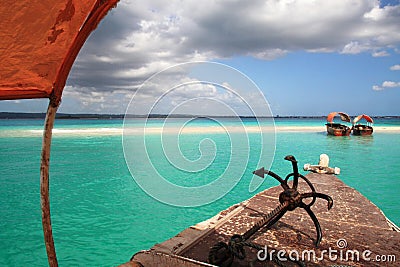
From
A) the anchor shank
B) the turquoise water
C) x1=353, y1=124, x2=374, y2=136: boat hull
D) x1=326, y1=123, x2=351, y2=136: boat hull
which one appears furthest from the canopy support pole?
x1=353, y1=124, x2=374, y2=136: boat hull

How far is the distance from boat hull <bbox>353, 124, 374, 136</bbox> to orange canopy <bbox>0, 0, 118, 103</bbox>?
39.8 meters

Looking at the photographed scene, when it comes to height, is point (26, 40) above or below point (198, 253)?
above

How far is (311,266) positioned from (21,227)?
947cm

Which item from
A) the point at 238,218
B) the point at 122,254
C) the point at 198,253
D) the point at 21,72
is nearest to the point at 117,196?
the point at 122,254

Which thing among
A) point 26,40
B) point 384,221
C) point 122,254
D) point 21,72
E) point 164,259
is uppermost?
point 26,40

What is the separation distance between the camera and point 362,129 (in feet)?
116

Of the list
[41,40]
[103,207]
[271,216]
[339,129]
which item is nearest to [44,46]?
[41,40]

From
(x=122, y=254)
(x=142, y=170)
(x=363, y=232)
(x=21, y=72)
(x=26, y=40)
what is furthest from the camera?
(x=142, y=170)

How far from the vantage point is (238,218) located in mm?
4066

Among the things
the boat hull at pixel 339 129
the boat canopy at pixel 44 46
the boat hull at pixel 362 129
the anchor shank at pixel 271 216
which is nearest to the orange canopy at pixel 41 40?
the boat canopy at pixel 44 46

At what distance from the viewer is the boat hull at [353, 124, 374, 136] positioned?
115ft

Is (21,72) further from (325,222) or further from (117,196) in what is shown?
(117,196)

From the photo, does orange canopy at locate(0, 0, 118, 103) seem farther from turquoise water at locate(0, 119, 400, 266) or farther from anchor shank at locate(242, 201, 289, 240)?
turquoise water at locate(0, 119, 400, 266)

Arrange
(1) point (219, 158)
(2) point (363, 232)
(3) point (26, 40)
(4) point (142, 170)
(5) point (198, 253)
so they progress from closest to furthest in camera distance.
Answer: (3) point (26, 40) → (5) point (198, 253) → (2) point (363, 232) → (4) point (142, 170) → (1) point (219, 158)
